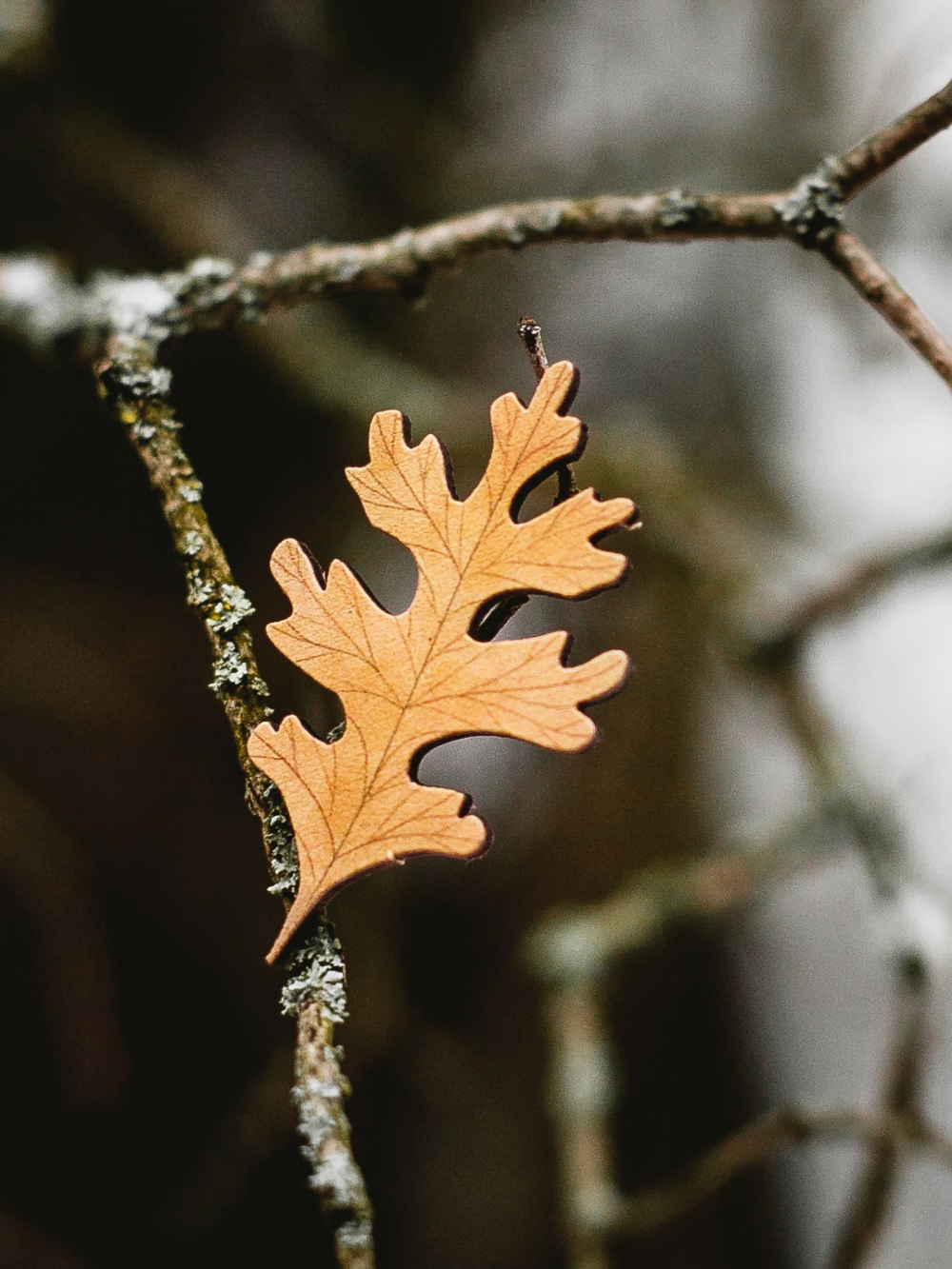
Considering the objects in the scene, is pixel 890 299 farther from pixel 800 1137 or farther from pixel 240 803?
pixel 240 803

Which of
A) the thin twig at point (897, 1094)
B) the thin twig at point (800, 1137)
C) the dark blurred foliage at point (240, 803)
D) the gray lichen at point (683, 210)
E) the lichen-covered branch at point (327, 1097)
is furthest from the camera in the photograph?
the dark blurred foliage at point (240, 803)

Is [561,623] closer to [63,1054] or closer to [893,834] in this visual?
[893,834]

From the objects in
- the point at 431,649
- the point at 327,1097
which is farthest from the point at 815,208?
the point at 327,1097

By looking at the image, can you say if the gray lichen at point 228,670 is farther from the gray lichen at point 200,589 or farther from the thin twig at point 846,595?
the thin twig at point 846,595

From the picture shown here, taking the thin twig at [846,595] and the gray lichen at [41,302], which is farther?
the thin twig at [846,595]

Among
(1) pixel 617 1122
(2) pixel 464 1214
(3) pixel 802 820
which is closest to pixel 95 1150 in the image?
(2) pixel 464 1214

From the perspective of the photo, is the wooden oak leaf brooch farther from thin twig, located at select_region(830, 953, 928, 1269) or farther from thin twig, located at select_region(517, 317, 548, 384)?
thin twig, located at select_region(830, 953, 928, 1269)

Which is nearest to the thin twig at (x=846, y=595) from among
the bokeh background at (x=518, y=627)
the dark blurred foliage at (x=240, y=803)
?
the bokeh background at (x=518, y=627)
